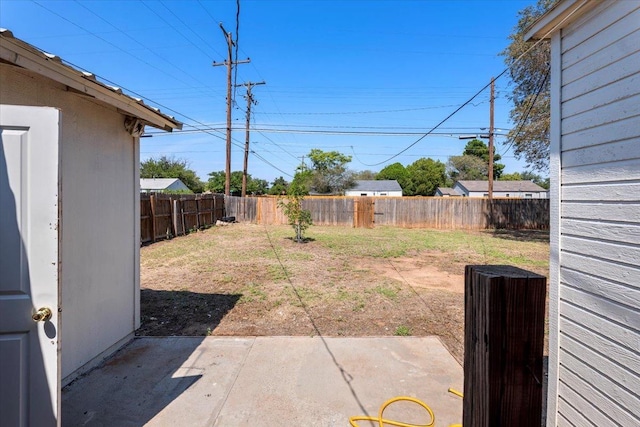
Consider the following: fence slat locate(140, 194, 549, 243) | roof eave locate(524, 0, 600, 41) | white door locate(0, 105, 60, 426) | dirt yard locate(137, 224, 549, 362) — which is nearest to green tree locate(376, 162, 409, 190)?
fence slat locate(140, 194, 549, 243)

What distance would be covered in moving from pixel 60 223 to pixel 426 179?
170ft

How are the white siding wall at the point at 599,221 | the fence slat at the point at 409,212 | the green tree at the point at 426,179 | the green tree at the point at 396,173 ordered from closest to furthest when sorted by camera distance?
the white siding wall at the point at 599,221 → the fence slat at the point at 409,212 → the green tree at the point at 426,179 → the green tree at the point at 396,173

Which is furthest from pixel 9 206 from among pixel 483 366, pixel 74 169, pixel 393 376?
pixel 393 376

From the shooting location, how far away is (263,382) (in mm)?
2842

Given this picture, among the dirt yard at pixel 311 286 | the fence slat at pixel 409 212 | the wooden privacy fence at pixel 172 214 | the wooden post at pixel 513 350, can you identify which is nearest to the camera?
the wooden post at pixel 513 350

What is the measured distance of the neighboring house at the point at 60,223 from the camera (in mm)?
1682

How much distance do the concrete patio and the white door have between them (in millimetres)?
786

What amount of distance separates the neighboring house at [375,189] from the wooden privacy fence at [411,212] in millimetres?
23364

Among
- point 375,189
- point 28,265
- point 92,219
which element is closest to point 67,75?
point 92,219

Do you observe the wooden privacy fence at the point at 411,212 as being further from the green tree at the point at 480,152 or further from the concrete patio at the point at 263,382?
the green tree at the point at 480,152

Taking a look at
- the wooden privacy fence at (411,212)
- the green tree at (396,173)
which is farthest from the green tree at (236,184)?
the wooden privacy fence at (411,212)

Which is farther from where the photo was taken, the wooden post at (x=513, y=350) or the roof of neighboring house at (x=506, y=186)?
the roof of neighboring house at (x=506, y=186)

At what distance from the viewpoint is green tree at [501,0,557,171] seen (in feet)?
39.0

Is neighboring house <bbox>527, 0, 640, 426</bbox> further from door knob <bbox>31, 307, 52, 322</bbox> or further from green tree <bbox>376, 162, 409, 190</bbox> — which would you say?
green tree <bbox>376, 162, 409, 190</bbox>
